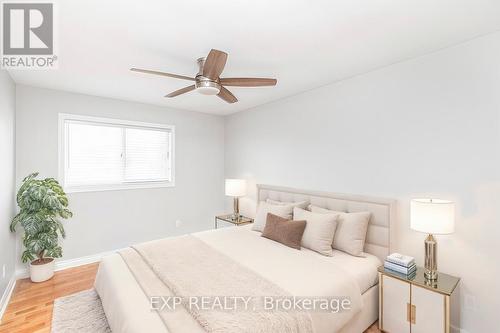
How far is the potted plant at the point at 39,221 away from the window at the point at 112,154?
0.54m

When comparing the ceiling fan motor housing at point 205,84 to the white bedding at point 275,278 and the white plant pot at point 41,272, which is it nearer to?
the white bedding at point 275,278

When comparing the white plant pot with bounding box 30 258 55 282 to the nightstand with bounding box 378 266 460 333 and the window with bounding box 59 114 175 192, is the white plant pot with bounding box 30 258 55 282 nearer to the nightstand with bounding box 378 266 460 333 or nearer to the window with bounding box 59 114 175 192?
the window with bounding box 59 114 175 192

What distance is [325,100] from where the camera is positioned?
319 cm

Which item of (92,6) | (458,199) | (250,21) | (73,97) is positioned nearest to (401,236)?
(458,199)

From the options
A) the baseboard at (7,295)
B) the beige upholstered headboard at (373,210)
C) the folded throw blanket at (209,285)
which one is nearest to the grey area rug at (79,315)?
the baseboard at (7,295)

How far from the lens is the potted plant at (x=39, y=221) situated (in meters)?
2.87

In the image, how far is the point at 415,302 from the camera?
1.99m

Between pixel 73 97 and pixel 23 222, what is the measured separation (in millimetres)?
1784

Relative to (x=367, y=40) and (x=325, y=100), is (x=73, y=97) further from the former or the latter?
(x=367, y=40)

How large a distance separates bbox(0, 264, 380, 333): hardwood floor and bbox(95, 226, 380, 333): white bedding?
1.86 feet

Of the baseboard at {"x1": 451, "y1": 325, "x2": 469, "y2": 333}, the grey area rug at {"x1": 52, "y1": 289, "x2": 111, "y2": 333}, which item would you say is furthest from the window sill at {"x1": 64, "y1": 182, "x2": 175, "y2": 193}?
the baseboard at {"x1": 451, "y1": 325, "x2": 469, "y2": 333}

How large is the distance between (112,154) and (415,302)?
4261 mm

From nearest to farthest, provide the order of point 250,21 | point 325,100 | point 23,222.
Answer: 1. point 250,21
2. point 23,222
3. point 325,100

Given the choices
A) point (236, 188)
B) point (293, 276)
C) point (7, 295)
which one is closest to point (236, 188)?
point (236, 188)
